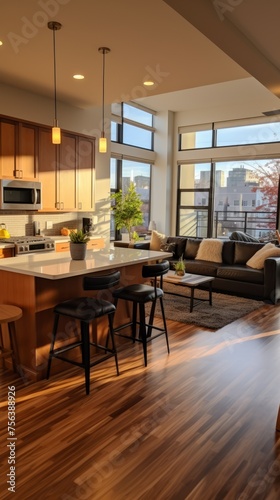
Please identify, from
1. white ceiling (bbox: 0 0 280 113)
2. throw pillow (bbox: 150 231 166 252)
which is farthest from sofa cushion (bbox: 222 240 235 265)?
white ceiling (bbox: 0 0 280 113)

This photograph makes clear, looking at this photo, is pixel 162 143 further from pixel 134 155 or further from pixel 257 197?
pixel 257 197

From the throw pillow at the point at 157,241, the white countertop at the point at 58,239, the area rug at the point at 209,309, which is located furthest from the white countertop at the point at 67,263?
the throw pillow at the point at 157,241

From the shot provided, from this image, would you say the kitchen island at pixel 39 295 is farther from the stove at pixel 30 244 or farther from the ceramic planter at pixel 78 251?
the stove at pixel 30 244

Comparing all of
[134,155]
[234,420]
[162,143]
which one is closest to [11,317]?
[234,420]

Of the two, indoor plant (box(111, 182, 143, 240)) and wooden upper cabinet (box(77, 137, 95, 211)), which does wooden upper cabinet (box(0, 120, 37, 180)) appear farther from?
indoor plant (box(111, 182, 143, 240))

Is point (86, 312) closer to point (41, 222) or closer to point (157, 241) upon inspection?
point (41, 222)

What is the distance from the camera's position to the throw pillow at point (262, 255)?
5.99 metres

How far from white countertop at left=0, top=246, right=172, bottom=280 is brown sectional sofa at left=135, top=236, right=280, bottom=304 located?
2.43 metres

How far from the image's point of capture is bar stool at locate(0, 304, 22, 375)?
287cm

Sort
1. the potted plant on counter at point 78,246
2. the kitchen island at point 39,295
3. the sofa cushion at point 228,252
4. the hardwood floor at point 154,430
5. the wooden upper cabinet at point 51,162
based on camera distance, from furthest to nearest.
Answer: the sofa cushion at point 228,252 → the wooden upper cabinet at point 51,162 → the potted plant on counter at point 78,246 → the kitchen island at point 39,295 → the hardwood floor at point 154,430

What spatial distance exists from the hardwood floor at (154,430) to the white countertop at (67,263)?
36.1 inches

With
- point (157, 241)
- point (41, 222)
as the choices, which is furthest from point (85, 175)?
point (157, 241)

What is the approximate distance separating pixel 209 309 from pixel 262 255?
1.50 m

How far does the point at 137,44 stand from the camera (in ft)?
12.7
